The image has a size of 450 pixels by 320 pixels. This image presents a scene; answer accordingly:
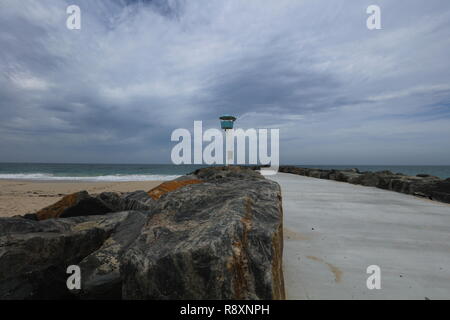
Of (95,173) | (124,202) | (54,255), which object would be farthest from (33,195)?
(95,173)

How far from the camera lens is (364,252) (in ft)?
8.95

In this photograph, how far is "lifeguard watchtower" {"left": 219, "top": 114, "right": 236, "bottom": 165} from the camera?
21234mm

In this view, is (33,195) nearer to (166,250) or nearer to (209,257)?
(166,250)

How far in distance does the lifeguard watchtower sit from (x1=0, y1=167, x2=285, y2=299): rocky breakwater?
18.7 m

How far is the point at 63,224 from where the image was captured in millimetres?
2617

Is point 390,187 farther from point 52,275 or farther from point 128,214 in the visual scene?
point 52,275

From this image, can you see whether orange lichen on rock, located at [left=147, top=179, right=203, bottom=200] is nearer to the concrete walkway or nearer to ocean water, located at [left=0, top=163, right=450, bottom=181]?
the concrete walkway

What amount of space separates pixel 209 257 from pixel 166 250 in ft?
1.13

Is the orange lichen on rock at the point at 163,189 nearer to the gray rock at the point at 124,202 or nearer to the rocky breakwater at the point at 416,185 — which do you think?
the gray rock at the point at 124,202

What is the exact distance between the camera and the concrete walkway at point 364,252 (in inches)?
78.1

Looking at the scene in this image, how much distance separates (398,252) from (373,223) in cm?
126

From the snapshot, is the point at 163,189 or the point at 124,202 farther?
the point at 163,189
